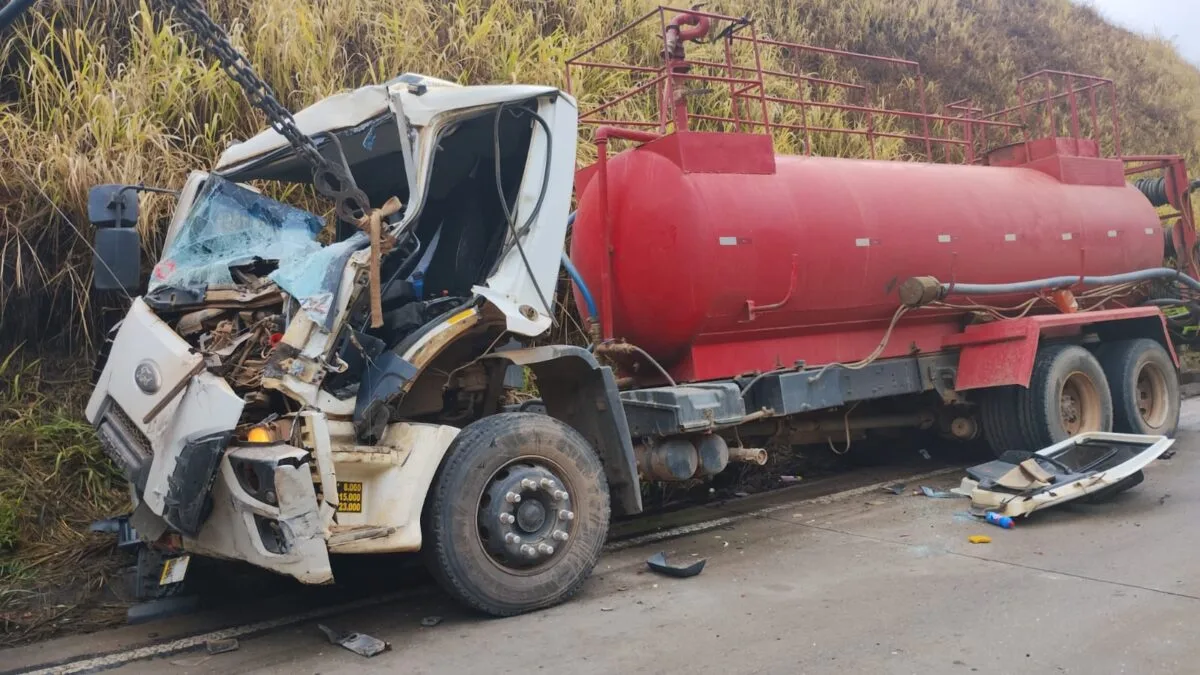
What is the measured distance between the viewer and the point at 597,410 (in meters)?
5.07

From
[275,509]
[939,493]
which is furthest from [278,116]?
[939,493]

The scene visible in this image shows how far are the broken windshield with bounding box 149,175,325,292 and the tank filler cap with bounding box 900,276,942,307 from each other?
13.0 feet

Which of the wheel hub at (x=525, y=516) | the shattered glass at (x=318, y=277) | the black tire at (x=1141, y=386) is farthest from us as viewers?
the black tire at (x=1141, y=386)

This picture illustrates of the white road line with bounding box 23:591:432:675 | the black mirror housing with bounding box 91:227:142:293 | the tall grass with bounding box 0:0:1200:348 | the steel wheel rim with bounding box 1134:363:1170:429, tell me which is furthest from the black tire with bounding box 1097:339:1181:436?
the black mirror housing with bounding box 91:227:142:293

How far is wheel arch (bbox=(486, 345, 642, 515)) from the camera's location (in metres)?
4.96

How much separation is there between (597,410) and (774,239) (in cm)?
174

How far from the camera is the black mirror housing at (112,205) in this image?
172 inches

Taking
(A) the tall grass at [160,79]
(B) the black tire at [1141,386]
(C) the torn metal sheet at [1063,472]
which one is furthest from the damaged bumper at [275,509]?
(B) the black tire at [1141,386]

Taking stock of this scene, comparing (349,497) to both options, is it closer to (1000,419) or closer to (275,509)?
(275,509)

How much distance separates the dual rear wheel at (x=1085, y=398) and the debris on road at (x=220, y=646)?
5.78m

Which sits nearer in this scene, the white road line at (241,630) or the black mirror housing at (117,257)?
the white road line at (241,630)

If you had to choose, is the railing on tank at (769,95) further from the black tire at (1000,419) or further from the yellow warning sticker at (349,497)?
the yellow warning sticker at (349,497)

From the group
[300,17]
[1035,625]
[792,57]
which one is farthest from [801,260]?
[792,57]

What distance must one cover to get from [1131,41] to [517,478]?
25409 millimetres
